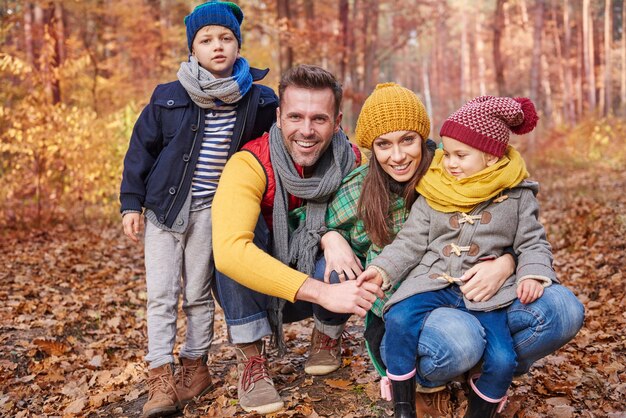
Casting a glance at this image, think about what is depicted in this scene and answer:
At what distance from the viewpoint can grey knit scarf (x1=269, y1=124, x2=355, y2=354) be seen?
10.8ft

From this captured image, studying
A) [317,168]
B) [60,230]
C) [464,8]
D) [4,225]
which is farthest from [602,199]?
[464,8]

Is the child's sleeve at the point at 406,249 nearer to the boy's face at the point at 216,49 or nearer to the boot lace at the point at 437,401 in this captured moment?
the boot lace at the point at 437,401

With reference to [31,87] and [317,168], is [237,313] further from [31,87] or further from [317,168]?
[31,87]

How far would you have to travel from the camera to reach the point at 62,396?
158 inches

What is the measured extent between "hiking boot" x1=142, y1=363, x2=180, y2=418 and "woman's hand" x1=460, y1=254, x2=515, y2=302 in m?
1.78

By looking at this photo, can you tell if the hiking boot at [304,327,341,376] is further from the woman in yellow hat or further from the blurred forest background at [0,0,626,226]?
the blurred forest background at [0,0,626,226]

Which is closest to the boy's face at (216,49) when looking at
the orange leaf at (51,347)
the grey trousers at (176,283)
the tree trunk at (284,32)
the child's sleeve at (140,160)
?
the child's sleeve at (140,160)

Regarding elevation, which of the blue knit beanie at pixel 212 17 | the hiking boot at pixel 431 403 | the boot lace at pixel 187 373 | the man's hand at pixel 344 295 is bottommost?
the boot lace at pixel 187 373

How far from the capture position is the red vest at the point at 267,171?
3396 mm

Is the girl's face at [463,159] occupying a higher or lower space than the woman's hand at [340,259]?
higher

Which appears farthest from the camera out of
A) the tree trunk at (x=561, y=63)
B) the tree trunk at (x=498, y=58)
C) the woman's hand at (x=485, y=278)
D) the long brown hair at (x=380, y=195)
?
the tree trunk at (x=561, y=63)

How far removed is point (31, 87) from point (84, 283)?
556 centimetres

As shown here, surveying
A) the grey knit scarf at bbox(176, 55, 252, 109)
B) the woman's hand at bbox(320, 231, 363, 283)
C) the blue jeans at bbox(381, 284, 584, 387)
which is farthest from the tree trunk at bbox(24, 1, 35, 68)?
the blue jeans at bbox(381, 284, 584, 387)

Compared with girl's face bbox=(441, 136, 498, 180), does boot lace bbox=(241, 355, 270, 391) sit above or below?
below
